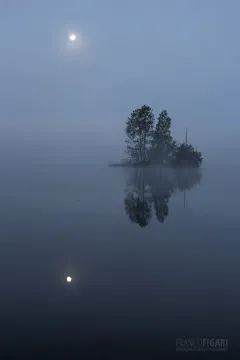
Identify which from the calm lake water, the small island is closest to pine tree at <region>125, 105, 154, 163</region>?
the small island

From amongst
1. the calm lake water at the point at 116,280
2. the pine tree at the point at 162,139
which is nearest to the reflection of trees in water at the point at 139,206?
the calm lake water at the point at 116,280

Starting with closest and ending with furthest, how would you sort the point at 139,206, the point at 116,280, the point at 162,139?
the point at 116,280 → the point at 139,206 → the point at 162,139

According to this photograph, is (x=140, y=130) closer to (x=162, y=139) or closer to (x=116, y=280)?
(x=162, y=139)

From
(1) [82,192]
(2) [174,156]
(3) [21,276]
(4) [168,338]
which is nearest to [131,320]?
(4) [168,338]

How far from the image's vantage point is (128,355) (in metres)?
5.54

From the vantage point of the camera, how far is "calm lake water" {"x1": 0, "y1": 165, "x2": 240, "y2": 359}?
6078mm

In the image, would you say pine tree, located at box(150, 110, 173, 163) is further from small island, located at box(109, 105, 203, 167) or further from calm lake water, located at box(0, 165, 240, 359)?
calm lake water, located at box(0, 165, 240, 359)

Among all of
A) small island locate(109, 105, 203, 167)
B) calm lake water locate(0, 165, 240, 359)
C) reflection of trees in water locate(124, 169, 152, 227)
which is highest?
small island locate(109, 105, 203, 167)

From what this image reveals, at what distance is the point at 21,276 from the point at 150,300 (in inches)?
132

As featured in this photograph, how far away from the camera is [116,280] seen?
8.66 meters

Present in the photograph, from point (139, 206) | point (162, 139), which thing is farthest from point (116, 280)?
point (162, 139)

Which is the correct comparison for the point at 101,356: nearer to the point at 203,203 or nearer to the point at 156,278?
the point at 156,278

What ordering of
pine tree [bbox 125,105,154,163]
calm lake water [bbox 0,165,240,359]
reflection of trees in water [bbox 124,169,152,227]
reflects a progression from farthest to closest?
pine tree [bbox 125,105,154,163] → reflection of trees in water [bbox 124,169,152,227] → calm lake water [bbox 0,165,240,359]

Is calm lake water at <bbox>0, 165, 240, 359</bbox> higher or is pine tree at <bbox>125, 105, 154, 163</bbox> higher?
pine tree at <bbox>125, 105, 154, 163</bbox>
